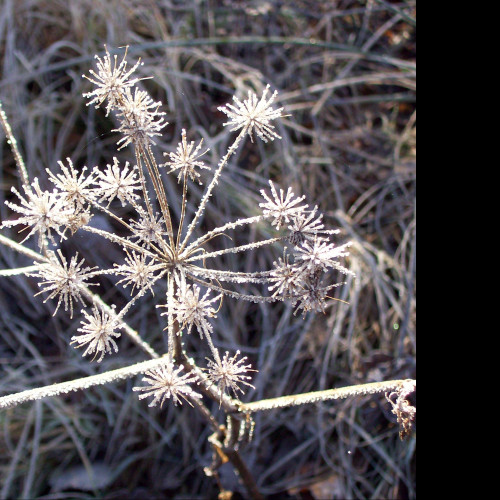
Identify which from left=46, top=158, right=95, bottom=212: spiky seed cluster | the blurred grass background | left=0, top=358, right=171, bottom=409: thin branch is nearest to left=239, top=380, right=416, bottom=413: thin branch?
left=0, top=358, right=171, bottom=409: thin branch

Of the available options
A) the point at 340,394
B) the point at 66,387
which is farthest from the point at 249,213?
the point at 66,387

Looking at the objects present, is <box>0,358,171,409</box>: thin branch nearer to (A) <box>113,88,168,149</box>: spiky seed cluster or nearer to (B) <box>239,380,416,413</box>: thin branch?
(B) <box>239,380,416,413</box>: thin branch

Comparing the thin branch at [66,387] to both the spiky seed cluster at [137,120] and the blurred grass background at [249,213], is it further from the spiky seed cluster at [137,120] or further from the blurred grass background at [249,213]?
the blurred grass background at [249,213]

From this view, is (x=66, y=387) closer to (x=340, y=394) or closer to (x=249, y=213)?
(x=340, y=394)
